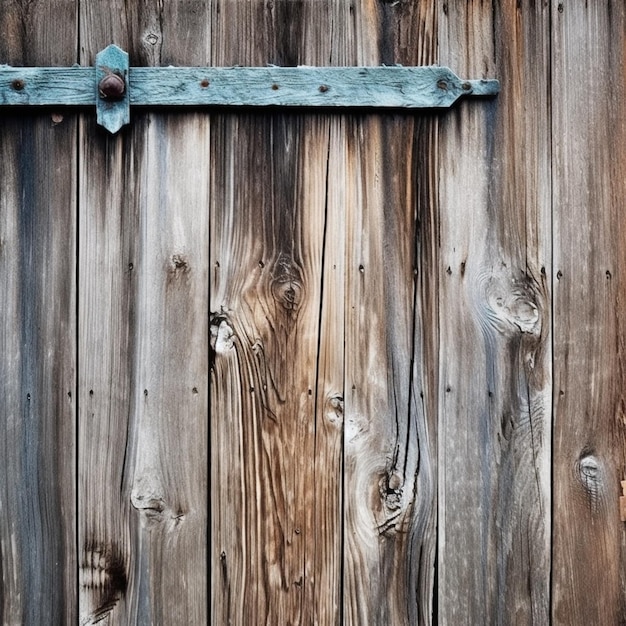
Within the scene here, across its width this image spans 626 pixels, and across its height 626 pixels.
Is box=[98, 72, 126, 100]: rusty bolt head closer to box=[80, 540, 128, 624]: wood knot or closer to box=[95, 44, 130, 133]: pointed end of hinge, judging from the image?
box=[95, 44, 130, 133]: pointed end of hinge

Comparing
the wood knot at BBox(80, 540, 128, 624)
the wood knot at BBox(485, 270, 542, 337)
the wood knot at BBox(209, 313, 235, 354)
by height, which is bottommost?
the wood knot at BBox(80, 540, 128, 624)

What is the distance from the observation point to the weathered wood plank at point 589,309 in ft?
3.03

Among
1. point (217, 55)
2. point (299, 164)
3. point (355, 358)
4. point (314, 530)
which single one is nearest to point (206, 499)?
point (314, 530)

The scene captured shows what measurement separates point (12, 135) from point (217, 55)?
0.32m

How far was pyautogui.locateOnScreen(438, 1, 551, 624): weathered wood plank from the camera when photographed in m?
0.92

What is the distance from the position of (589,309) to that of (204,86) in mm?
653

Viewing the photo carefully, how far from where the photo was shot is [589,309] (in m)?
0.93

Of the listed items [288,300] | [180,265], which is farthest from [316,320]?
[180,265]

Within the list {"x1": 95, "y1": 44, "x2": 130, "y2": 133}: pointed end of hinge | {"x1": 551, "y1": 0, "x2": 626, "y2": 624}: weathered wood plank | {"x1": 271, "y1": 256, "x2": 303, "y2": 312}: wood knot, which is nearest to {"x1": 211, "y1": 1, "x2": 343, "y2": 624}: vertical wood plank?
{"x1": 271, "y1": 256, "x2": 303, "y2": 312}: wood knot

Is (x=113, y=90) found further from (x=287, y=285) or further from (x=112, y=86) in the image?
(x=287, y=285)

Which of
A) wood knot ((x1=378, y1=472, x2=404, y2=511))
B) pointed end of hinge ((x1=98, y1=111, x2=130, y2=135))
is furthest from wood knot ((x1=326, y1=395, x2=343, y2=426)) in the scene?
pointed end of hinge ((x1=98, y1=111, x2=130, y2=135))

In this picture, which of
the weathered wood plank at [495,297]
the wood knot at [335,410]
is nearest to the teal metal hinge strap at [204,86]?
the weathered wood plank at [495,297]

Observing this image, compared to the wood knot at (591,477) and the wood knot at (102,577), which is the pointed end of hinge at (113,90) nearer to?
the wood knot at (102,577)

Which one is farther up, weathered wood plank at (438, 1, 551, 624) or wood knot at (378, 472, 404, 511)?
weathered wood plank at (438, 1, 551, 624)
